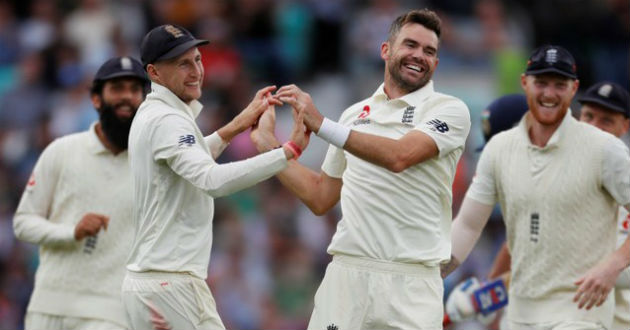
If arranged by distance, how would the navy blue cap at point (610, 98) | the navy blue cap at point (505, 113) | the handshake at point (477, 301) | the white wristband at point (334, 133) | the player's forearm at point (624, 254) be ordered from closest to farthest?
the white wristband at point (334, 133) → the player's forearm at point (624, 254) → the navy blue cap at point (610, 98) → the handshake at point (477, 301) → the navy blue cap at point (505, 113)

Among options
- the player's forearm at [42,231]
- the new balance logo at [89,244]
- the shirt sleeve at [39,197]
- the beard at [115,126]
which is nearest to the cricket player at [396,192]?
the beard at [115,126]

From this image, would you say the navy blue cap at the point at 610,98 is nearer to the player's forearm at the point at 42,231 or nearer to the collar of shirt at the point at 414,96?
the collar of shirt at the point at 414,96

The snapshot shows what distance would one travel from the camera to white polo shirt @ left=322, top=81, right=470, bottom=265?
7.83 metres

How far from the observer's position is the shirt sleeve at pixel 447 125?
7.87 meters

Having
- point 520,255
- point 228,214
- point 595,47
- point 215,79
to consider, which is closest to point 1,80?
point 215,79

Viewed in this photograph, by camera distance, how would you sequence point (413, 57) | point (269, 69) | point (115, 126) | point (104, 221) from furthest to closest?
1. point (269, 69)
2. point (115, 126)
3. point (104, 221)
4. point (413, 57)

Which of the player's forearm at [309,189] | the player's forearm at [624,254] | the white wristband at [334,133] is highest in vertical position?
the white wristband at [334,133]

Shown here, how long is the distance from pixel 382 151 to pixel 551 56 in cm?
183

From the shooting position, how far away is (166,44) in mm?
7840

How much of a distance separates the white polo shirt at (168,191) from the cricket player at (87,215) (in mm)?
1470

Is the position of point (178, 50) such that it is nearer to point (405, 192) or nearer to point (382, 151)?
point (382, 151)

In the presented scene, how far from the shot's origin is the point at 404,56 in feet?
26.5

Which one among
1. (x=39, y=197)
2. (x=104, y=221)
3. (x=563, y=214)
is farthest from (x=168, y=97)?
(x=563, y=214)

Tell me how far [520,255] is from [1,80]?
32.5ft
